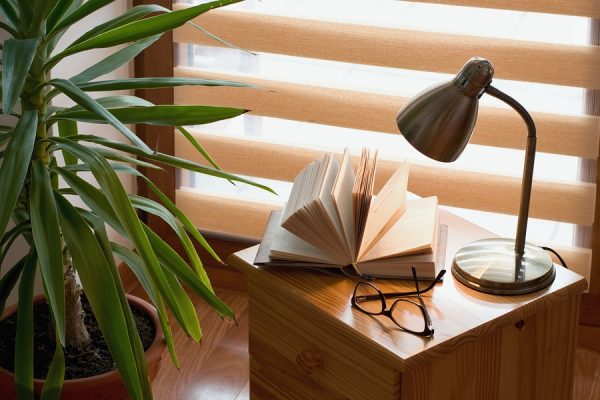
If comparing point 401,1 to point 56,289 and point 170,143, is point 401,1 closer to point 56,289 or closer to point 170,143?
point 170,143

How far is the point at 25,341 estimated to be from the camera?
150 cm

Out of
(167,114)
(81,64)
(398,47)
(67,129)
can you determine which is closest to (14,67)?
(167,114)

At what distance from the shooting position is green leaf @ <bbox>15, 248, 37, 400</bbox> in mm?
1469

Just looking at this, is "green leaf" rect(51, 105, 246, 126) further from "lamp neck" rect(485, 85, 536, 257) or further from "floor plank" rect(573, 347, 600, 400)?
"floor plank" rect(573, 347, 600, 400)

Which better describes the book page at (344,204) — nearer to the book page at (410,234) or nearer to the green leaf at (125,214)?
the book page at (410,234)

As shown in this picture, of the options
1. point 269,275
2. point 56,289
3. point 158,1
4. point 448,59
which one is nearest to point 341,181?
point 269,275

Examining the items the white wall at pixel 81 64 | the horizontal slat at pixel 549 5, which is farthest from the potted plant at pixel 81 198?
the horizontal slat at pixel 549 5

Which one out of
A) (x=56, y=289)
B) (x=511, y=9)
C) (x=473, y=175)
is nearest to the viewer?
(x=56, y=289)

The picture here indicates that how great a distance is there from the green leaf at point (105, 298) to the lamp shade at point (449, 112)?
0.51 meters

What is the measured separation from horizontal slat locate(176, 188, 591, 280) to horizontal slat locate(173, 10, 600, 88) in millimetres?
414

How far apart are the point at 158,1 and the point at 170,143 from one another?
37 centimetres

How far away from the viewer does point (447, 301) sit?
1.50 m

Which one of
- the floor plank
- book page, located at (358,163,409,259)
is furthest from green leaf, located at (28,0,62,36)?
the floor plank

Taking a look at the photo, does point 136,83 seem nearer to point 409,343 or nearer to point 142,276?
point 142,276
